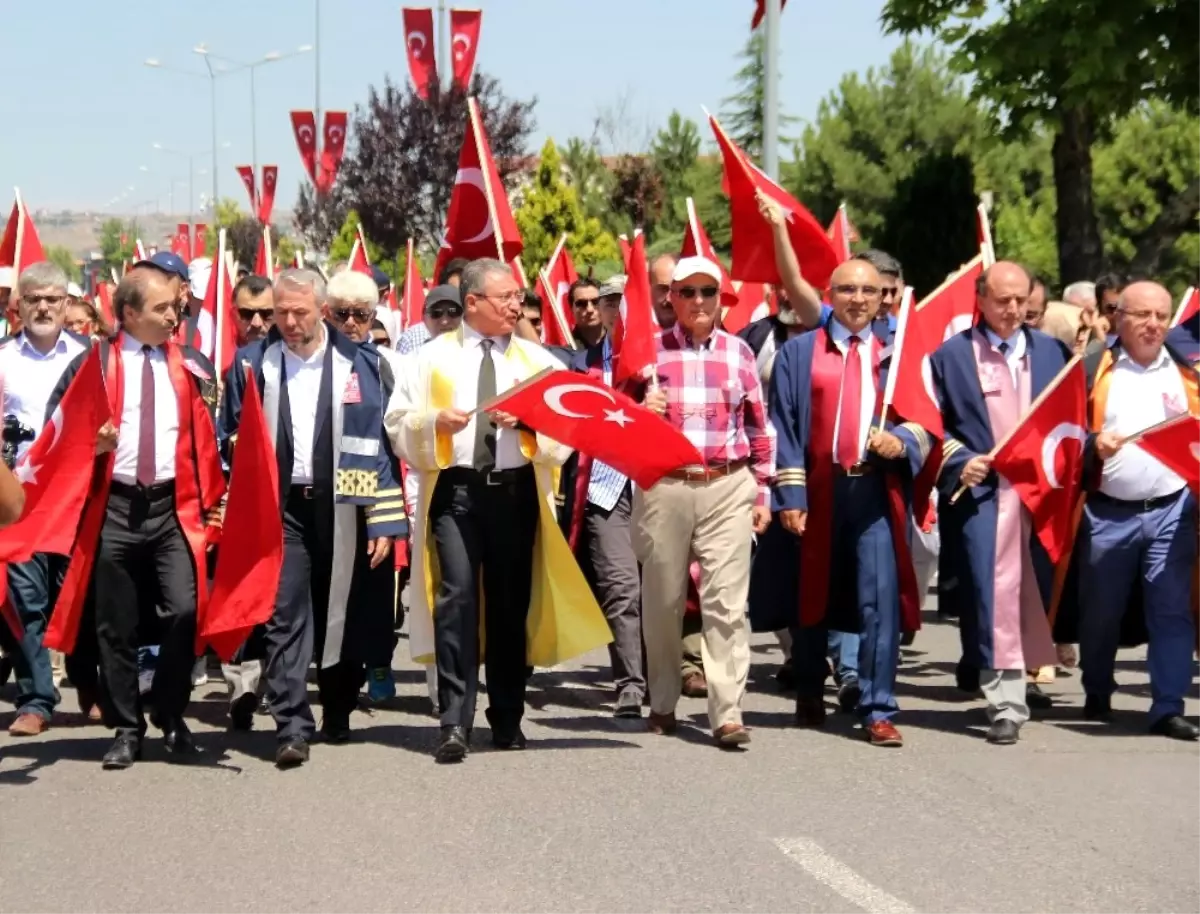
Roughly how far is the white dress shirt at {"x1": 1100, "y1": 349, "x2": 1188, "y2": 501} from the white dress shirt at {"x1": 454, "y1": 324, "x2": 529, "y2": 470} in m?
2.62

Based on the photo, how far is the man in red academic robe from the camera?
8641 millimetres

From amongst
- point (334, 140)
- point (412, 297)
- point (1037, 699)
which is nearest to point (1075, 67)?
point (412, 297)

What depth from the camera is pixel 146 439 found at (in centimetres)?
863

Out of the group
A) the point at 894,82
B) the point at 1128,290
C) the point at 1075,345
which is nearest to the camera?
the point at 1128,290

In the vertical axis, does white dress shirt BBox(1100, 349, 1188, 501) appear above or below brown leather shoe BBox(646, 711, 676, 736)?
above

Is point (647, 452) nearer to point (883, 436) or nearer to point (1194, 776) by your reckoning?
point (883, 436)

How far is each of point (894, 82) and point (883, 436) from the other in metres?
59.9

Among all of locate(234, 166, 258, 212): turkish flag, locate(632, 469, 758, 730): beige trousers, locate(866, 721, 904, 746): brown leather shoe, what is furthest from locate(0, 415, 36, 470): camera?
locate(234, 166, 258, 212): turkish flag

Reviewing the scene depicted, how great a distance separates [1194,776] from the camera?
8.36 meters

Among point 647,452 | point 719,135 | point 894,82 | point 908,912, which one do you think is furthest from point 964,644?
point 894,82

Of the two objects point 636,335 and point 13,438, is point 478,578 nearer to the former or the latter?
point 636,335

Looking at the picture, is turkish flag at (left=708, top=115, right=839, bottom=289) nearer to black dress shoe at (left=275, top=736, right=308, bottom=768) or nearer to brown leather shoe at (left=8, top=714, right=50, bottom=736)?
black dress shoe at (left=275, top=736, right=308, bottom=768)

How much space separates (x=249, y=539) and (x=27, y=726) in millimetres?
1605

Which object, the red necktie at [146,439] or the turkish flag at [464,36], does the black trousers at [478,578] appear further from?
the turkish flag at [464,36]
